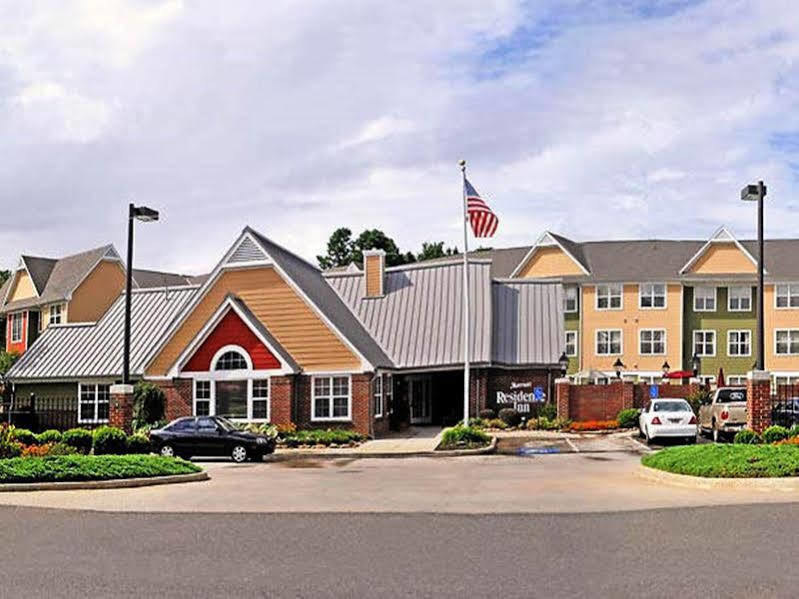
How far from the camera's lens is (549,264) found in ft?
223

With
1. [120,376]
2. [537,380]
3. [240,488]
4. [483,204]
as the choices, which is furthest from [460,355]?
[240,488]

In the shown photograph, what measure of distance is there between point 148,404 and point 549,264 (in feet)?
112

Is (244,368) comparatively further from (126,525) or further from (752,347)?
(752,347)

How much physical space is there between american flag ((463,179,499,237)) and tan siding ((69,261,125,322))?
30299mm

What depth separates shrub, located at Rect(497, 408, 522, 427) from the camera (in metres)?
42.5

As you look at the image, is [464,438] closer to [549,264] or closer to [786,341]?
[549,264]

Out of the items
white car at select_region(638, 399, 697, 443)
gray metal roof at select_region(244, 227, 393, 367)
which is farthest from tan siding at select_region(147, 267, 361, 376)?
white car at select_region(638, 399, 697, 443)

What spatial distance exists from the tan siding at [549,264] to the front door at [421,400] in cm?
1986

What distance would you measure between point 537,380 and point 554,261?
960 inches

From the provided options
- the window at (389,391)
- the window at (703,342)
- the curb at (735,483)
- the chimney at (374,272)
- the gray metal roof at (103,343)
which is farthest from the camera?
the window at (703,342)

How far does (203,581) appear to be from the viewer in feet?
35.8

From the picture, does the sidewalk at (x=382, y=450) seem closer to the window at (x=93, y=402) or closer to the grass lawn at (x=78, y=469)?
the grass lawn at (x=78, y=469)

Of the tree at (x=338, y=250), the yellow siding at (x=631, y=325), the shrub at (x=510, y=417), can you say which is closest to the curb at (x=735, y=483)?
the shrub at (x=510, y=417)

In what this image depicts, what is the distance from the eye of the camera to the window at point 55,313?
201 feet
